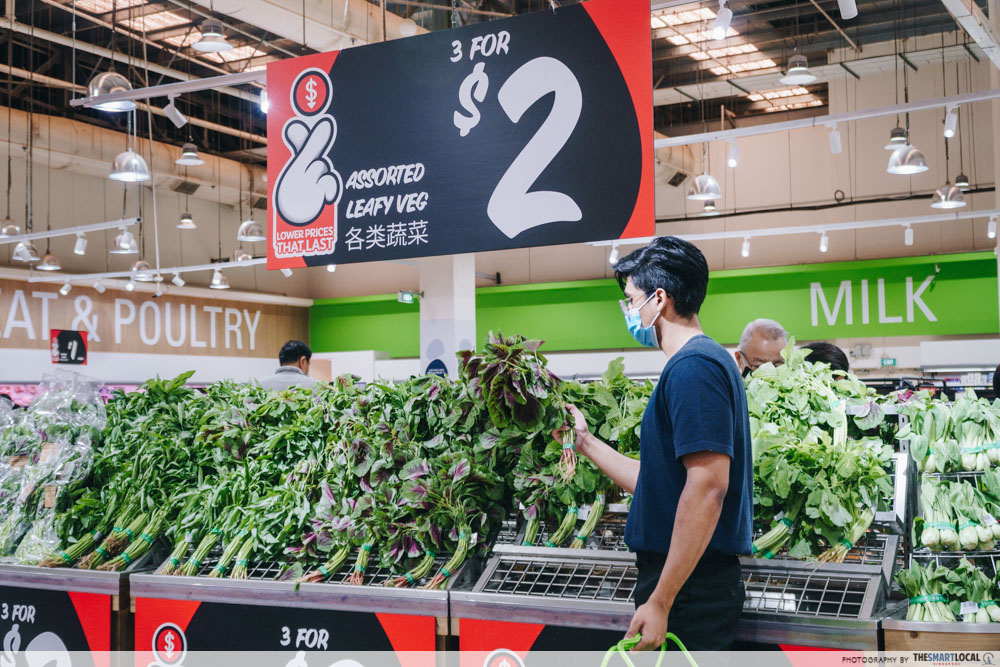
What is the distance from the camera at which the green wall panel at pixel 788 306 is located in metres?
13.5

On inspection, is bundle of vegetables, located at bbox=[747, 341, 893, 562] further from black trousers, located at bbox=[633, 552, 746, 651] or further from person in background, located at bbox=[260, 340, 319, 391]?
person in background, located at bbox=[260, 340, 319, 391]

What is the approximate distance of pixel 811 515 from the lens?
2.73m

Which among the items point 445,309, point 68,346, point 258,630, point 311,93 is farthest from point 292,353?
point 68,346

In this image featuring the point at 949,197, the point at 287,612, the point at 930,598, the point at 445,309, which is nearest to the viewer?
the point at 930,598

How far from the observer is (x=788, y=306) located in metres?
14.8

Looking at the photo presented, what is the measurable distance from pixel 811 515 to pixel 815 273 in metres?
12.7

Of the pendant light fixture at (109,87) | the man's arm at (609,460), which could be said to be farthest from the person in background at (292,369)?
the man's arm at (609,460)

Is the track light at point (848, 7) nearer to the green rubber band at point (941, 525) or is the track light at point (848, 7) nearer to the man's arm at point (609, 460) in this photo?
the green rubber band at point (941, 525)

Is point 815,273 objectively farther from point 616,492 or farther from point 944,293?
point 616,492

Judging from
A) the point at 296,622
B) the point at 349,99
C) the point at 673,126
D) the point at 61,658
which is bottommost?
the point at 61,658

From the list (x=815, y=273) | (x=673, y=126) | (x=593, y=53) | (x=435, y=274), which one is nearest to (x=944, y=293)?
(x=815, y=273)

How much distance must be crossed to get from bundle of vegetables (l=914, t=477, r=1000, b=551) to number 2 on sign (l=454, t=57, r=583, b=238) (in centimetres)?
153

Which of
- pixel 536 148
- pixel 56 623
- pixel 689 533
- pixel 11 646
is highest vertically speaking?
pixel 536 148

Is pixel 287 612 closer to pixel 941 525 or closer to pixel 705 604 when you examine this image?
pixel 705 604
